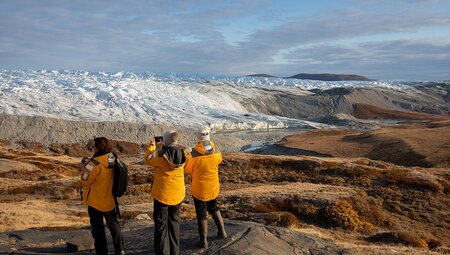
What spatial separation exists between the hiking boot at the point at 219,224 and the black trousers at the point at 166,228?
129 centimetres

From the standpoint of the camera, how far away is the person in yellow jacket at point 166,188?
9.65 metres

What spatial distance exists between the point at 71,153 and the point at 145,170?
36861 mm

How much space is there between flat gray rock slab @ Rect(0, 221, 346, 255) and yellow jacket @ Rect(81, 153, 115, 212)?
1.69 m

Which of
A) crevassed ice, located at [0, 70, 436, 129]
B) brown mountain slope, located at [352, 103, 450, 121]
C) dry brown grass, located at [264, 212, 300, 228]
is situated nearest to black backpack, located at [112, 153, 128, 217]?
dry brown grass, located at [264, 212, 300, 228]

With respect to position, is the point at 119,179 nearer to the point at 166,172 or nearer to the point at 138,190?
the point at 166,172

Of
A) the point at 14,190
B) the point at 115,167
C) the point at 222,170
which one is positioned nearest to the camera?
the point at 115,167

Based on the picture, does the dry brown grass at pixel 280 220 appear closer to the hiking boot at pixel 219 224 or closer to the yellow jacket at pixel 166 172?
the hiking boot at pixel 219 224

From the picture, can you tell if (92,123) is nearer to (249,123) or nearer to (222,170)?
(249,123)

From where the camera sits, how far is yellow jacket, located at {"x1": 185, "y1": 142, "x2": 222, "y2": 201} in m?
10.7

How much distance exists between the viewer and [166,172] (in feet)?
31.9

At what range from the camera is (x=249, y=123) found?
111312 millimetres

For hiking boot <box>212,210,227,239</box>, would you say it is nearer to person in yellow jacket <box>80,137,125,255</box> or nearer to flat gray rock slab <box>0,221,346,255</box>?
flat gray rock slab <box>0,221,346,255</box>

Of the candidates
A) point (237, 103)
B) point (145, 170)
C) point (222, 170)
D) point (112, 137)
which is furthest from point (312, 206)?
point (237, 103)

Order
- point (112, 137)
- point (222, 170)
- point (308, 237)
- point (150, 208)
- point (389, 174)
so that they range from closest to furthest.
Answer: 1. point (308, 237)
2. point (150, 208)
3. point (389, 174)
4. point (222, 170)
5. point (112, 137)
